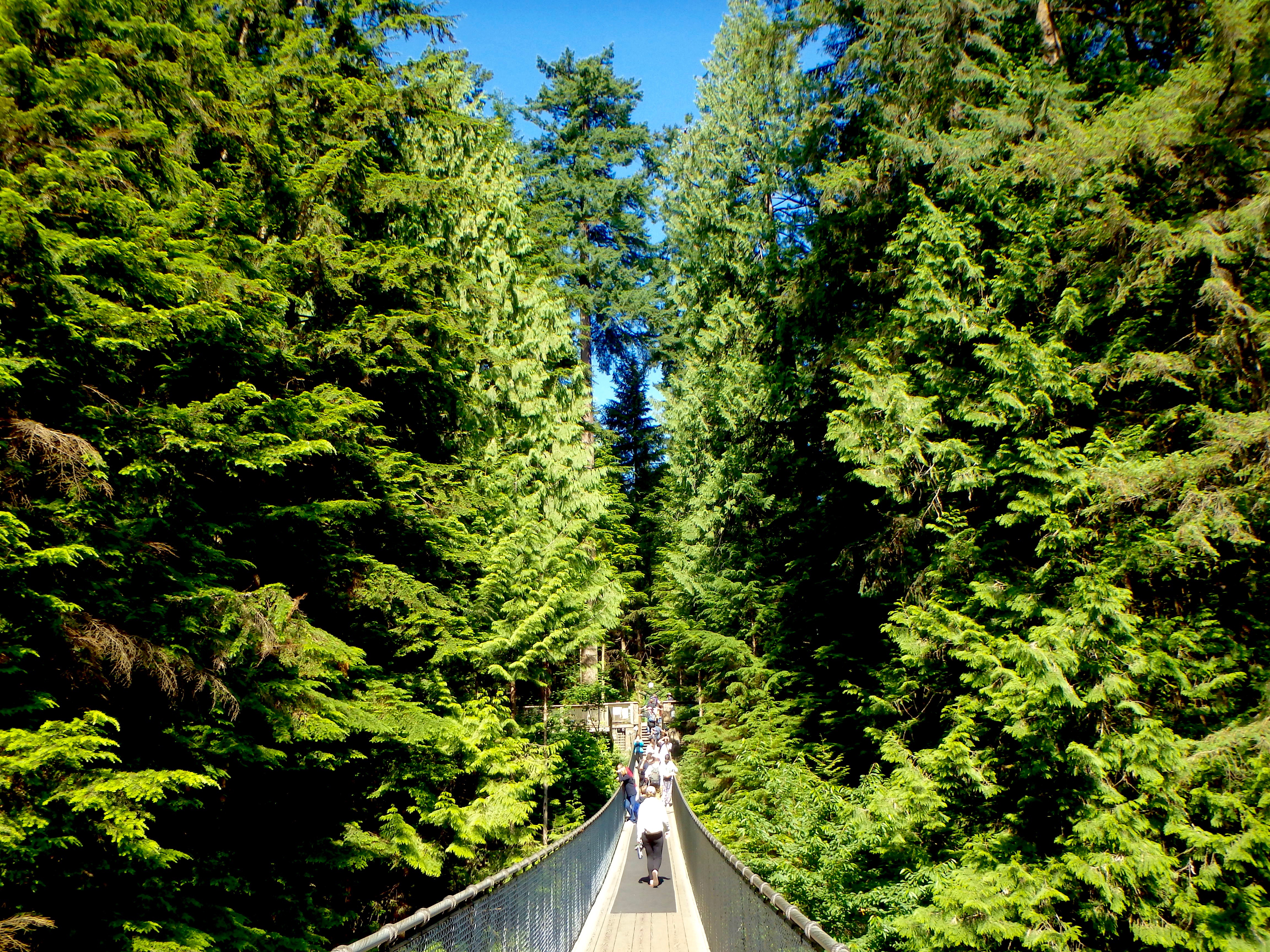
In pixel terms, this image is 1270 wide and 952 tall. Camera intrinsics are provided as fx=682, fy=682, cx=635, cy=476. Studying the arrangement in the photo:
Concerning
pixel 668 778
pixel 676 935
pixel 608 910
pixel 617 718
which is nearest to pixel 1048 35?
pixel 676 935

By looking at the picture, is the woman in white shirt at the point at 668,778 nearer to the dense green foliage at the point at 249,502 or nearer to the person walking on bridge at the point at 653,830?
the person walking on bridge at the point at 653,830

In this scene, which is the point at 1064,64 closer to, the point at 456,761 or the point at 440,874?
the point at 456,761

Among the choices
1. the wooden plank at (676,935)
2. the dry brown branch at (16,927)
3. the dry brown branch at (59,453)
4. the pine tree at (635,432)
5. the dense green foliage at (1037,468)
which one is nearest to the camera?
the dry brown branch at (16,927)

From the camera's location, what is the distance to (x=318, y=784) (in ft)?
32.2

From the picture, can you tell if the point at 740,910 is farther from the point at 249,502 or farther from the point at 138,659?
the point at 249,502

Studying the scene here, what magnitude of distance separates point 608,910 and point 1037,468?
8.35 m

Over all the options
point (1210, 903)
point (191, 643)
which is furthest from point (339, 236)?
point (1210, 903)

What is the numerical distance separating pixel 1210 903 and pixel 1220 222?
691 cm

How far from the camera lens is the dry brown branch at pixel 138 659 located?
19.5ft

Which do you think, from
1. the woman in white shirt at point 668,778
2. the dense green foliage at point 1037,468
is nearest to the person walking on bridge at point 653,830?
the dense green foliage at point 1037,468

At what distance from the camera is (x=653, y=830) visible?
1049cm

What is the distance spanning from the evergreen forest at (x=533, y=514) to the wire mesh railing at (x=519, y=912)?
2542 mm

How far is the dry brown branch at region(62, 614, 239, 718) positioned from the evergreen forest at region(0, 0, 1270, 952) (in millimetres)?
71

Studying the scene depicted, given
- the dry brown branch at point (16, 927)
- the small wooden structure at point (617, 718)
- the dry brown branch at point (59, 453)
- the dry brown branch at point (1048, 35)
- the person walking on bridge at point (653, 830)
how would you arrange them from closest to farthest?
the dry brown branch at point (16, 927), the dry brown branch at point (59, 453), the dry brown branch at point (1048, 35), the person walking on bridge at point (653, 830), the small wooden structure at point (617, 718)
